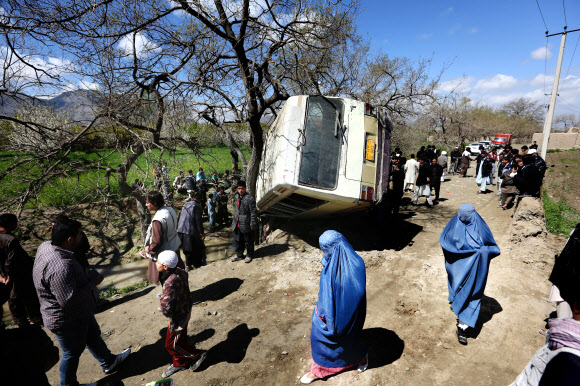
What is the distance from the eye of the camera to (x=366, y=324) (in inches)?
151

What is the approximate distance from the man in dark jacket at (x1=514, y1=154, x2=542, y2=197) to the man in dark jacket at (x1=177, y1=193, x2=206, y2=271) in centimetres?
784

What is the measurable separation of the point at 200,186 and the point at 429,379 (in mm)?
10029

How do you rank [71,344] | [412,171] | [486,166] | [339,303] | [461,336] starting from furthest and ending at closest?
[486,166], [412,171], [461,336], [71,344], [339,303]

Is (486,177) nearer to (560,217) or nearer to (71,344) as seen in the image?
(560,217)

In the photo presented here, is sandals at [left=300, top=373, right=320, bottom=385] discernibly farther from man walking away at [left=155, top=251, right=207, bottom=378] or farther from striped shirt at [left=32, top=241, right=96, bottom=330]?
striped shirt at [left=32, top=241, right=96, bottom=330]

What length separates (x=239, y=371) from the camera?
3197 mm

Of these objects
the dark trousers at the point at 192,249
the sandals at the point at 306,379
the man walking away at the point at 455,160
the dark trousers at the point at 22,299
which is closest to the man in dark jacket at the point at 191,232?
the dark trousers at the point at 192,249

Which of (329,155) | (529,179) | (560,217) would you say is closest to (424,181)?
(529,179)

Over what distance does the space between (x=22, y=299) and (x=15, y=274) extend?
426 millimetres

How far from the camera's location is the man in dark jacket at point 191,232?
5.82m

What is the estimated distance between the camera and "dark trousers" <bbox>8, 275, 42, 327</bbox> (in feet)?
12.1

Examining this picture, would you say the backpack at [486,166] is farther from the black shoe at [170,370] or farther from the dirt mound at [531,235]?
the black shoe at [170,370]

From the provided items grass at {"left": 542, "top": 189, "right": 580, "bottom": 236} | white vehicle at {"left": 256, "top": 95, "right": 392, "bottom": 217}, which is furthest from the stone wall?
white vehicle at {"left": 256, "top": 95, "right": 392, "bottom": 217}

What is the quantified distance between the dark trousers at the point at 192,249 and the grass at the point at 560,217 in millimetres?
8447
